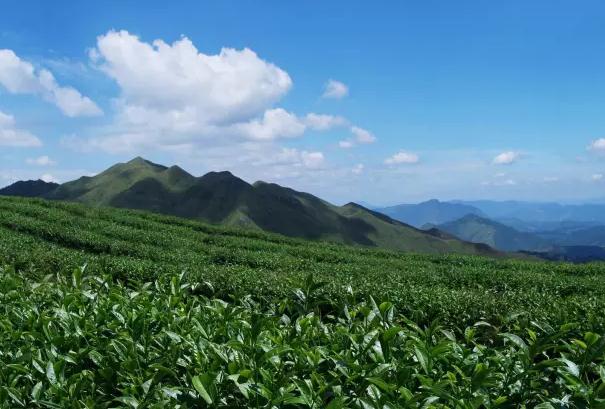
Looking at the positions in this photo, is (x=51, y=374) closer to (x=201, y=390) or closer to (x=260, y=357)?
(x=201, y=390)

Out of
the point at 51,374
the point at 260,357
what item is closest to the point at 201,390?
the point at 260,357

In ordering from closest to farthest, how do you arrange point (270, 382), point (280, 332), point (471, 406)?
point (471, 406) → point (270, 382) → point (280, 332)

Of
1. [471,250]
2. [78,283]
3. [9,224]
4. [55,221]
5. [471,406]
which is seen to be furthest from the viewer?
[471,250]

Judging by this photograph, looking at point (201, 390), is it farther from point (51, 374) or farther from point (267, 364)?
point (51, 374)

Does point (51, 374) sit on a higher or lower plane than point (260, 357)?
lower

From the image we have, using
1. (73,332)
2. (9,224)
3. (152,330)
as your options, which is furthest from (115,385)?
(9,224)

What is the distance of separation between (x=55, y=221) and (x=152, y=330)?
2966cm

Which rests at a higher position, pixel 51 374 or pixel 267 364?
pixel 267 364

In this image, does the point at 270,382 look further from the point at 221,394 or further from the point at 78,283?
the point at 78,283

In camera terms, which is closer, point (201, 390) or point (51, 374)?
point (201, 390)

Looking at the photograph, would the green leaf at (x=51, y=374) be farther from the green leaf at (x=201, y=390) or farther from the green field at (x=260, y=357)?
the green leaf at (x=201, y=390)

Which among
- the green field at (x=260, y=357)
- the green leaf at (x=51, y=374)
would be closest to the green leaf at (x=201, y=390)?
the green field at (x=260, y=357)

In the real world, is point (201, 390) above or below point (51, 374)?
above

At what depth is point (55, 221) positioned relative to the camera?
1169 inches
